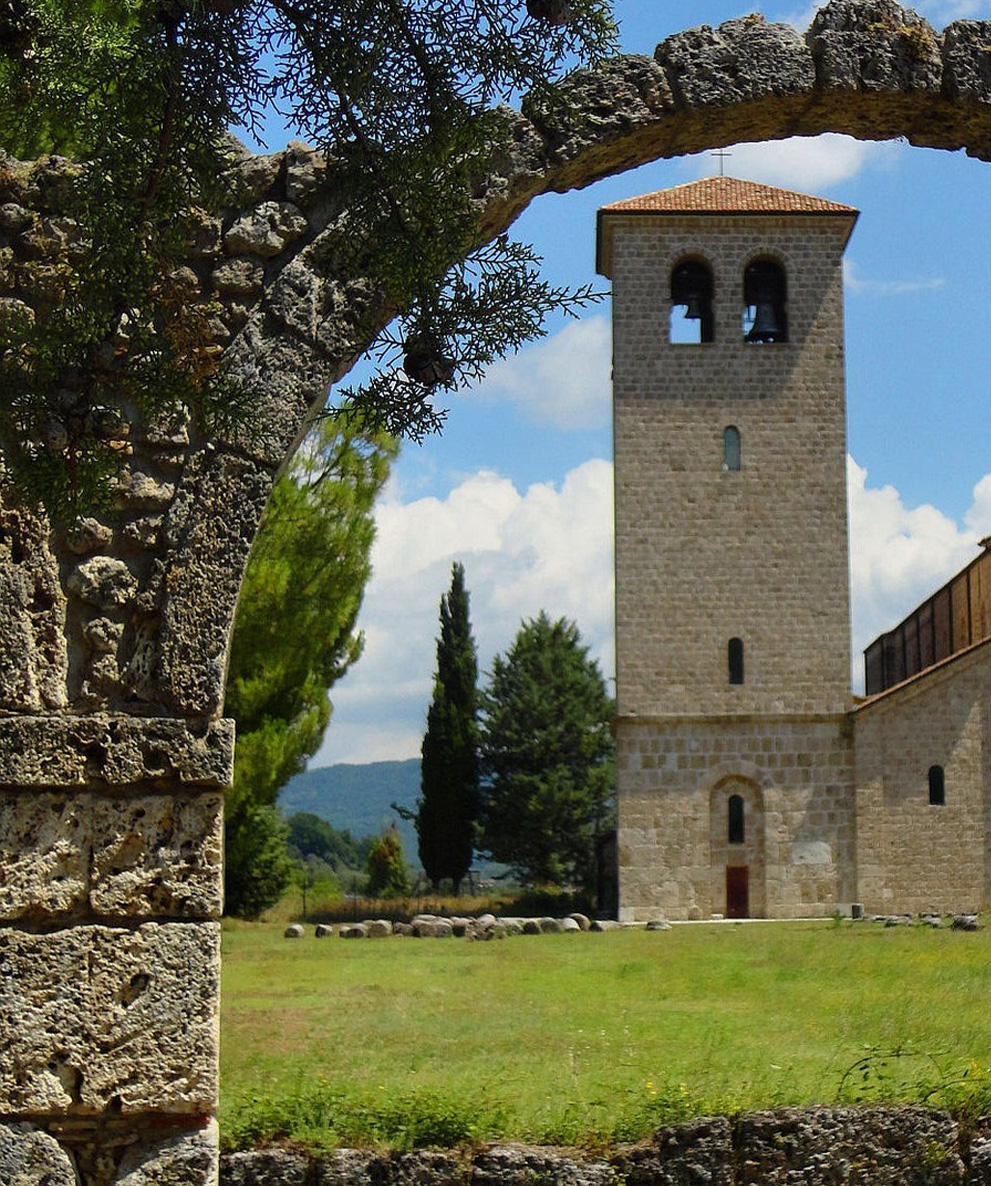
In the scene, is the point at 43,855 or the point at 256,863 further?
the point at 256,863

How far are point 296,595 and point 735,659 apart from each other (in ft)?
31.9

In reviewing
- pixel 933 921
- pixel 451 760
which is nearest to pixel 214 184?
pixel 933 921

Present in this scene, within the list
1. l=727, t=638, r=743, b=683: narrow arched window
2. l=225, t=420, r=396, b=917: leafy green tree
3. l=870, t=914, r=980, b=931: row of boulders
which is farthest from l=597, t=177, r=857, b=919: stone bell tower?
l=225, t=420, r=396, b=917: leafy green tree

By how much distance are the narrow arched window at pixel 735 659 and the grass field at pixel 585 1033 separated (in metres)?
7.26

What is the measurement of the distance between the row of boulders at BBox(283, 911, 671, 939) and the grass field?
2.66 meters

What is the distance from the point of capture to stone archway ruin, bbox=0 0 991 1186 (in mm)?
3746

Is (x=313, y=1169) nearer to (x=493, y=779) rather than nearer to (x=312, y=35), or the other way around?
(x=312, y=35)

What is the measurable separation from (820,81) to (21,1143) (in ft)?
12.2

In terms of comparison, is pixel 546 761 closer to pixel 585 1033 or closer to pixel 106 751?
pixel 585 1033

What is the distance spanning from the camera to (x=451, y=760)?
3572 cm

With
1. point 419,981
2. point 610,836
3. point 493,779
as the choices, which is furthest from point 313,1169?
point 493,779

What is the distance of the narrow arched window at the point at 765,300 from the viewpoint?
27.5 m

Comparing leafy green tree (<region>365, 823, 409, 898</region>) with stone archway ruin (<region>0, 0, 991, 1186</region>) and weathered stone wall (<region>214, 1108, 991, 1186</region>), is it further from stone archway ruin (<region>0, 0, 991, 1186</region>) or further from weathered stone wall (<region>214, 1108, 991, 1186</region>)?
stone archway ruin (<region>0, 0, 991, 1186</region>)

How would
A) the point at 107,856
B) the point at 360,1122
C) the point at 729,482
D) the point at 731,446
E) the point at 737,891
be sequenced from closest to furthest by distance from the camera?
the point at 107,856 < the point at 360,1122 < the point at 737,891 < the point at 729,482 < the point at 731,446
